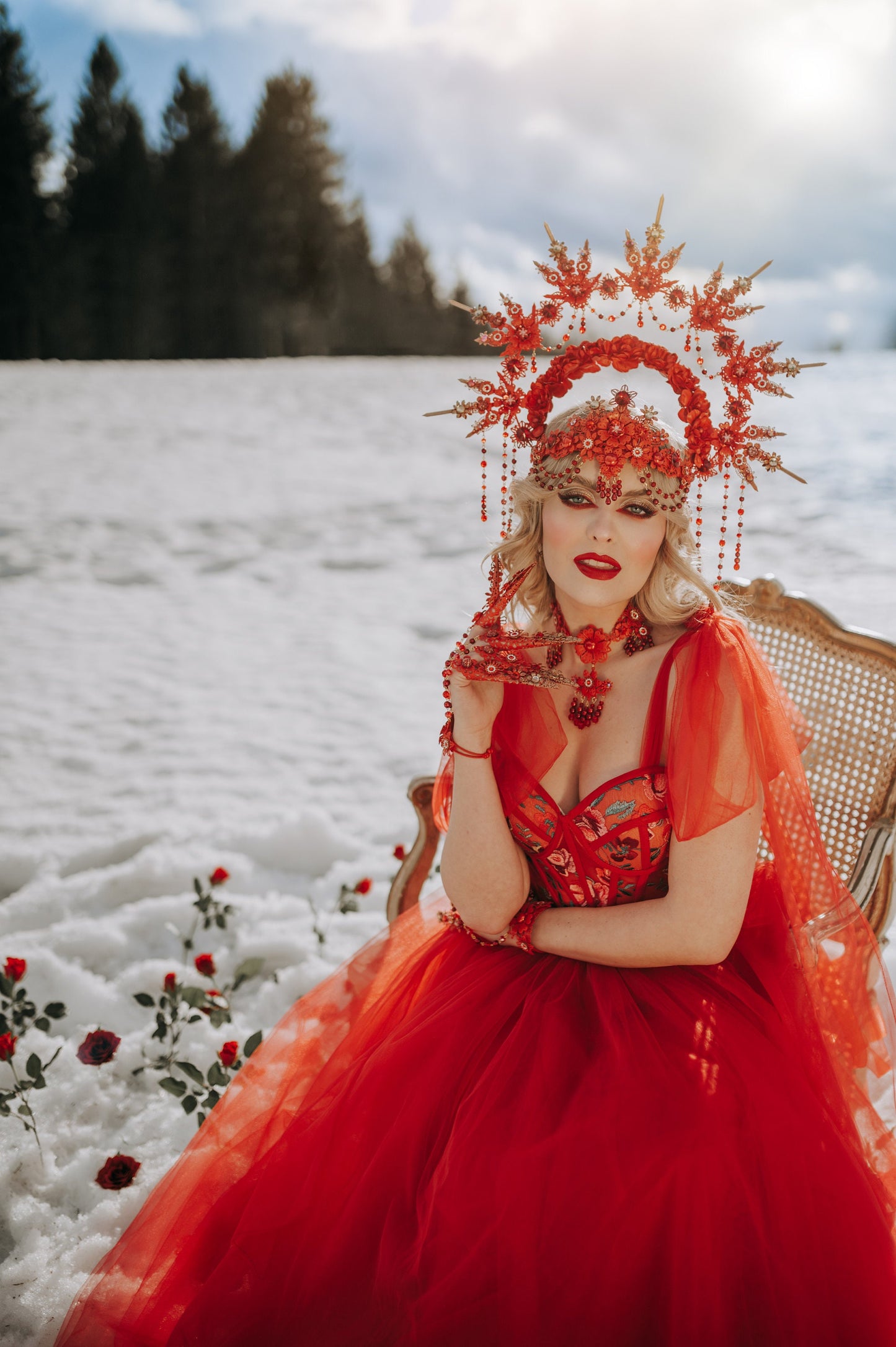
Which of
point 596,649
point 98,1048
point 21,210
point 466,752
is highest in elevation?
point 21,210

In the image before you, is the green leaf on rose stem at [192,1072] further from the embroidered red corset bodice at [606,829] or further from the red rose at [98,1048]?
the embroidered red corset bodice at [606,829]

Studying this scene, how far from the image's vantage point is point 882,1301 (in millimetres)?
1355

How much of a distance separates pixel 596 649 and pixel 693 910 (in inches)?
20.1

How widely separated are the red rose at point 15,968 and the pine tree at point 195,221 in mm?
28833

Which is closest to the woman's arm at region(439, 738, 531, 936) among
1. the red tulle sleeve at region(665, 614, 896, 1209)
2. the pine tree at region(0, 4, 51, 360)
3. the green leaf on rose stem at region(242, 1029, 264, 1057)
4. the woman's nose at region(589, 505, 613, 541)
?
the red tulle sleeve at region(665, 614, 896, 1209)

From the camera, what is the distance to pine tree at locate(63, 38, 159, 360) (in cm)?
2700

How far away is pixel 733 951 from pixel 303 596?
558 centimetres

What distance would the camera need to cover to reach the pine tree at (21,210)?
2438 cm

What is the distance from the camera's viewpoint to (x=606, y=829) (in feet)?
5.73

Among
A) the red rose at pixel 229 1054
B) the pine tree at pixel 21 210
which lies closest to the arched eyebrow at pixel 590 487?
the red rose at pixel 229 1054

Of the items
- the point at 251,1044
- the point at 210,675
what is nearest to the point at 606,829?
the point at 251,1044

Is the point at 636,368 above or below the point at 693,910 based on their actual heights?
above

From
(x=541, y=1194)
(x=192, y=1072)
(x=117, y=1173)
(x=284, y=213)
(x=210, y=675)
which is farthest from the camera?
(x=284, y=213)

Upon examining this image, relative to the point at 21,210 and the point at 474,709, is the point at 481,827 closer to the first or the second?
the point at 474,709
